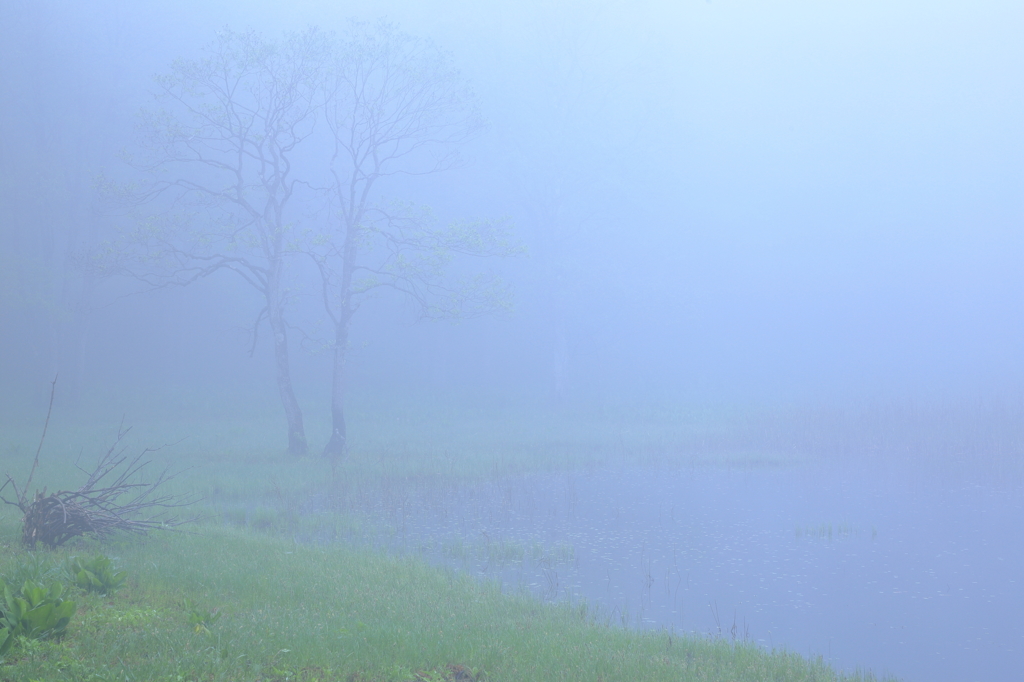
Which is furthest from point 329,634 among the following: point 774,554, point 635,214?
point 635,214

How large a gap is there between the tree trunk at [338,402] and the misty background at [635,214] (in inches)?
51.6

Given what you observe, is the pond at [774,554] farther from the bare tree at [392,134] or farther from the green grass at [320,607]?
the bare tree at [392,134]

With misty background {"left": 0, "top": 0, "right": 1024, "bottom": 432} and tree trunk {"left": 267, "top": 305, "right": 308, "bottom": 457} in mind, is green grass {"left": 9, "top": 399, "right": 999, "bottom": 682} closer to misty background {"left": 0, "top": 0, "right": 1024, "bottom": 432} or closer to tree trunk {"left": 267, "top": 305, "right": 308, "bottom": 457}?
tree trunk {"left": 267, "top": 305, "right": 308, "bottom": 457}

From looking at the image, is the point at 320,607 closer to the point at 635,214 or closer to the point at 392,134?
the point at 392,134

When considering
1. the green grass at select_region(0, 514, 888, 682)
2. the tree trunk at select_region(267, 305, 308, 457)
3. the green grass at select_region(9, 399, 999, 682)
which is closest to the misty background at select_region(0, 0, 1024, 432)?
the tree trunk at select_region(267, 305, 308, 457)

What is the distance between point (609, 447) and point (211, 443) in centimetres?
1089

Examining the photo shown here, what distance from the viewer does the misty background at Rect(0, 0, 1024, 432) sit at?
34.5m

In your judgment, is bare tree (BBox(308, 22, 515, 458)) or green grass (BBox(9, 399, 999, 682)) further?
bare tree (BBox(308, 22, 515, 458))

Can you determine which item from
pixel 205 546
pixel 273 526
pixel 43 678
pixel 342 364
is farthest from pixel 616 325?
pixel 43 678

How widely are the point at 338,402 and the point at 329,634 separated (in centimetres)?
1481

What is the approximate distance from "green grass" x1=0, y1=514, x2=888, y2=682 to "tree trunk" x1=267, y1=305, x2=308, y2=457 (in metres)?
10.8

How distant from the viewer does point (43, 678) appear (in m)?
5.07

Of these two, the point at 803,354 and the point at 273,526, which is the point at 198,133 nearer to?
the point at 273,526

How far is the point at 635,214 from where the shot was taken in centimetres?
5106
